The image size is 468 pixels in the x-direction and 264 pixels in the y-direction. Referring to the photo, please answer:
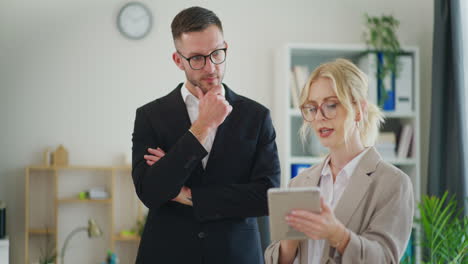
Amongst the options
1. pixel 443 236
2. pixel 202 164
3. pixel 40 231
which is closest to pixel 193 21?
pixel 202 164

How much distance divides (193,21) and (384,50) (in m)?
2.59

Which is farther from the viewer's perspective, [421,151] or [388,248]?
[421,151]

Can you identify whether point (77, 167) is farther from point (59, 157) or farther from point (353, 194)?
point (353, 194)

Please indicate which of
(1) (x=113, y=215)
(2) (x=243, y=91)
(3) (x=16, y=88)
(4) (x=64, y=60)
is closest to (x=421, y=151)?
(2) (x=243, y=91)

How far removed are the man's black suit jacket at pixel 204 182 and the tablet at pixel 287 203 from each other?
363 mm

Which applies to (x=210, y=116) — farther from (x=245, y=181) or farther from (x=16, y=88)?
(x=16, y=88)

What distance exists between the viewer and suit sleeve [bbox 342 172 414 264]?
52.1 inches

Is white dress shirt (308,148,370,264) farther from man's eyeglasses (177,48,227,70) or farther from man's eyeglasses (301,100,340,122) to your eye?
man's eyeglasses (177,48,227,70)

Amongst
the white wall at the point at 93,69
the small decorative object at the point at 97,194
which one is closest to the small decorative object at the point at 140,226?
the small decorative object at the point at 97,194

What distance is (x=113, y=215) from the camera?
4.04 m

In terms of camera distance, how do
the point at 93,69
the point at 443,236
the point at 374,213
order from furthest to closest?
the point at 93,69 → the point at 443,236 → the point at 374,213

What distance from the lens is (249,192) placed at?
1.73 m

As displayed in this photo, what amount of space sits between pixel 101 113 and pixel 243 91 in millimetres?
1061

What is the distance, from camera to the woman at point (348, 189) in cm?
132
